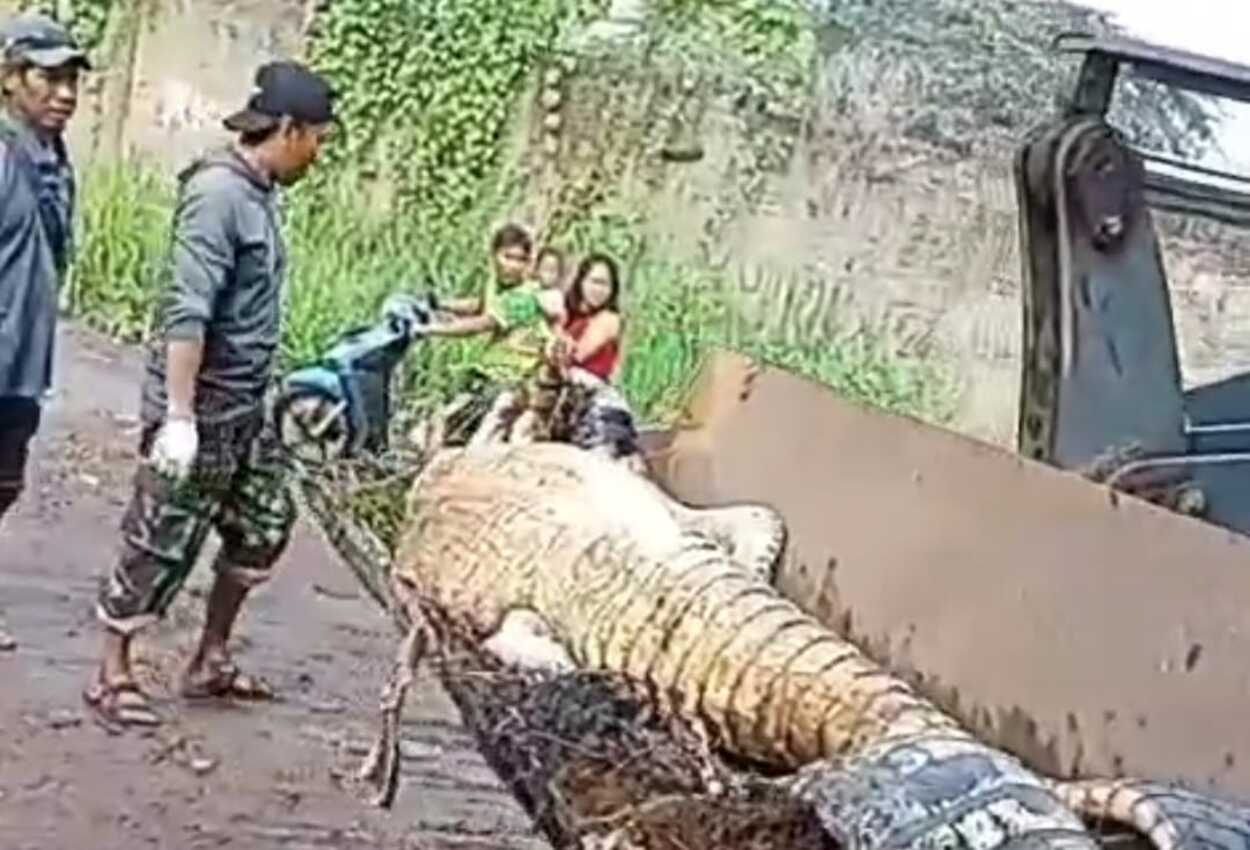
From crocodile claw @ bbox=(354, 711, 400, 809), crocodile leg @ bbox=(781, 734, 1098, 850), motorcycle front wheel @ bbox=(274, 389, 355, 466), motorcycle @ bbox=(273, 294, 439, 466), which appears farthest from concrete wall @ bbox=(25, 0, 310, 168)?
crocodile leg @ bbox=(781, 734, 1098, 850)

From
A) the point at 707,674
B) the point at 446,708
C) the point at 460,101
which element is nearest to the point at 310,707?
the point at 446,708

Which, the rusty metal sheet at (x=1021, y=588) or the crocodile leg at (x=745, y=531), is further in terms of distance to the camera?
the crocodile leg at (x=745, y=531)

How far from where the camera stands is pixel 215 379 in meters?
6.24

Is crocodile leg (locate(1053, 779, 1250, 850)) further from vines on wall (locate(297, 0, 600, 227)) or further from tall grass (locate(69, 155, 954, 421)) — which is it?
vines on wall (locate(297, 0, 600, 227))

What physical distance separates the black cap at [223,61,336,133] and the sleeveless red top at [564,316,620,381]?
176cm

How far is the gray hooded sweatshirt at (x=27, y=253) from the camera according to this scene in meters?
6.05

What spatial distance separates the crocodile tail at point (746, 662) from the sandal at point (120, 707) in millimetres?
2521

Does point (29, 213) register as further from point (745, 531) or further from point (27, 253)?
point (745, 531)

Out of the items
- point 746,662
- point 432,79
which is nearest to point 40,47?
point 746,662

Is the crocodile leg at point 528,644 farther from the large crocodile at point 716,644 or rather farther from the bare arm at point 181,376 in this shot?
the bare arm at point 181,376

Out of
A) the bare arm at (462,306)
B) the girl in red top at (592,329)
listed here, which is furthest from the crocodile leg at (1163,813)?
the bare arm at (462,306)

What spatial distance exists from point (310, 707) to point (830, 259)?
508 centimetres

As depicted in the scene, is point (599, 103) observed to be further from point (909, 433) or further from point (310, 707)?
point (909, 433)

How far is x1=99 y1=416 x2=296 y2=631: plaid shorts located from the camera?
20.5ft
